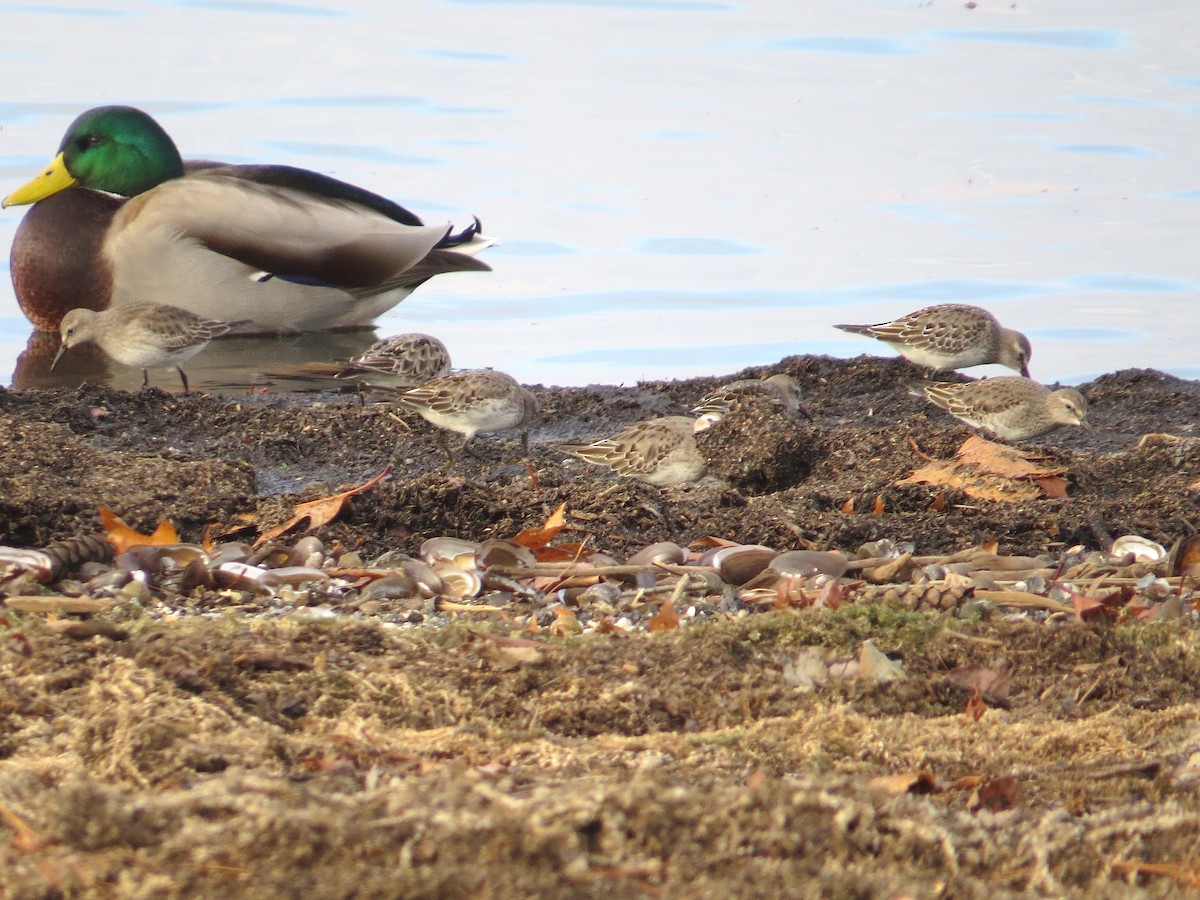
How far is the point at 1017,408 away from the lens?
8383 millimetres

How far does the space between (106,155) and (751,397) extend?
7102 mm

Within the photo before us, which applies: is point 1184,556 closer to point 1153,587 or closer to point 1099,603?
point 1153,587

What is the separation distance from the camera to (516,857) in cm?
220

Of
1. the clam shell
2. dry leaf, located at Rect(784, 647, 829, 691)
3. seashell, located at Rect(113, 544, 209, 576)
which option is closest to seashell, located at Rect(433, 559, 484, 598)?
the clam shell

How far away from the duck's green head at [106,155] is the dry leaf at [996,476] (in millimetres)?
7942

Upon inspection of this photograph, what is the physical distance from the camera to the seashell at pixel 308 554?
4598 millimetres

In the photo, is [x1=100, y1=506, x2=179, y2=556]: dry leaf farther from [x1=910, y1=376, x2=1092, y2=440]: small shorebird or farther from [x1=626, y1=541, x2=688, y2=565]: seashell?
[x1=910, y1=376, x2=1092, y2=440]: small shorebird

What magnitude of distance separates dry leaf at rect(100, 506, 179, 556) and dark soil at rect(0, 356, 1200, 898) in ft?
0.35

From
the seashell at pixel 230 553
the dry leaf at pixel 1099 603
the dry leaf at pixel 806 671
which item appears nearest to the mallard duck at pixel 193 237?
the seashell at pixel 230 553

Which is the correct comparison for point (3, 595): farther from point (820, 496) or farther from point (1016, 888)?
point (820, 496)

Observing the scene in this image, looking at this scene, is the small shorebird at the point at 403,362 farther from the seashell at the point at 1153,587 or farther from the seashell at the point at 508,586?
the seashell at the point at 1153,587

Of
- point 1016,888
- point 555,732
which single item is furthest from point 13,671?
point 1016,888

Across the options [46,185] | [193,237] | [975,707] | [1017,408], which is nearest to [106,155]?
[46,185]

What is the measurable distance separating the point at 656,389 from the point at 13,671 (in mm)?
6707
